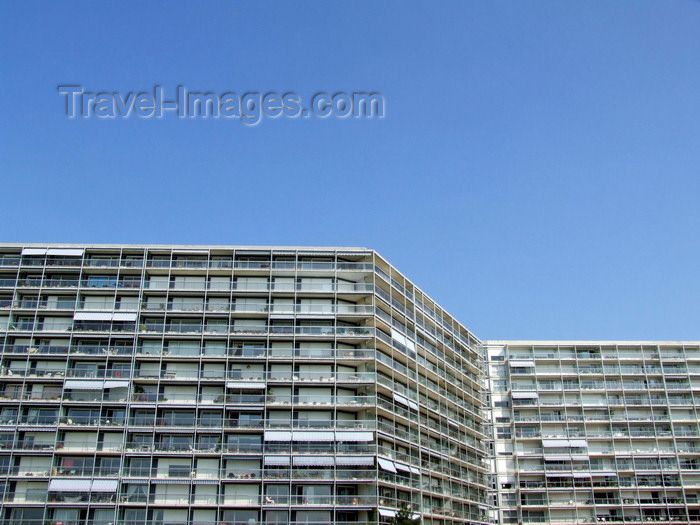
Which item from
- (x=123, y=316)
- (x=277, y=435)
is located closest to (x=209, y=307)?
(x=123, y=316)

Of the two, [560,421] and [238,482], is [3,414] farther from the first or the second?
[560,421]

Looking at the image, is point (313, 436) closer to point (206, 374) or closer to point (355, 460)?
point (355, 460)

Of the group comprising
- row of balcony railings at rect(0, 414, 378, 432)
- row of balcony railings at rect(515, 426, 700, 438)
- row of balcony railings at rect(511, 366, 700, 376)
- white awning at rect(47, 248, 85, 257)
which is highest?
white awning at rect(47, 248, 85, 257)

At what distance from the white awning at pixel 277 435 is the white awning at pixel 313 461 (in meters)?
1.68

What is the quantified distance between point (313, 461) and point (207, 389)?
10908 millimetres

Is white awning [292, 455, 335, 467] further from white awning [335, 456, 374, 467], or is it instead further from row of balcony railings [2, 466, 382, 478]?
white awning [335, 456, 374, 467]

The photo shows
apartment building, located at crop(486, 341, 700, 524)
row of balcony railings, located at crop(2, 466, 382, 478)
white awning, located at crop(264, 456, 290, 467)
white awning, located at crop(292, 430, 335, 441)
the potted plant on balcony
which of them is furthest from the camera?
apartment building, located at crop(486, 341, 700, 524)

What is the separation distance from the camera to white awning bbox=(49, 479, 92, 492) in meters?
59.9

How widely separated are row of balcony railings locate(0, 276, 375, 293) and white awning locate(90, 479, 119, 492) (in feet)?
53.9

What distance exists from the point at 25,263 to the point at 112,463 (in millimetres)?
20152

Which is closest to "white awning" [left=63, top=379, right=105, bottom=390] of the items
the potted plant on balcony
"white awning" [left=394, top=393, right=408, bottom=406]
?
"white awning" [left=394, top=393, right=408, bottom=406]

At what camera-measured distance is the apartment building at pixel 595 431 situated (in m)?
93.2

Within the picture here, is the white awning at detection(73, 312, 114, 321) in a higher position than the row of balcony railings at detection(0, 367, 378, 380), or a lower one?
higher

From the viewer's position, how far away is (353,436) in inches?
2482
